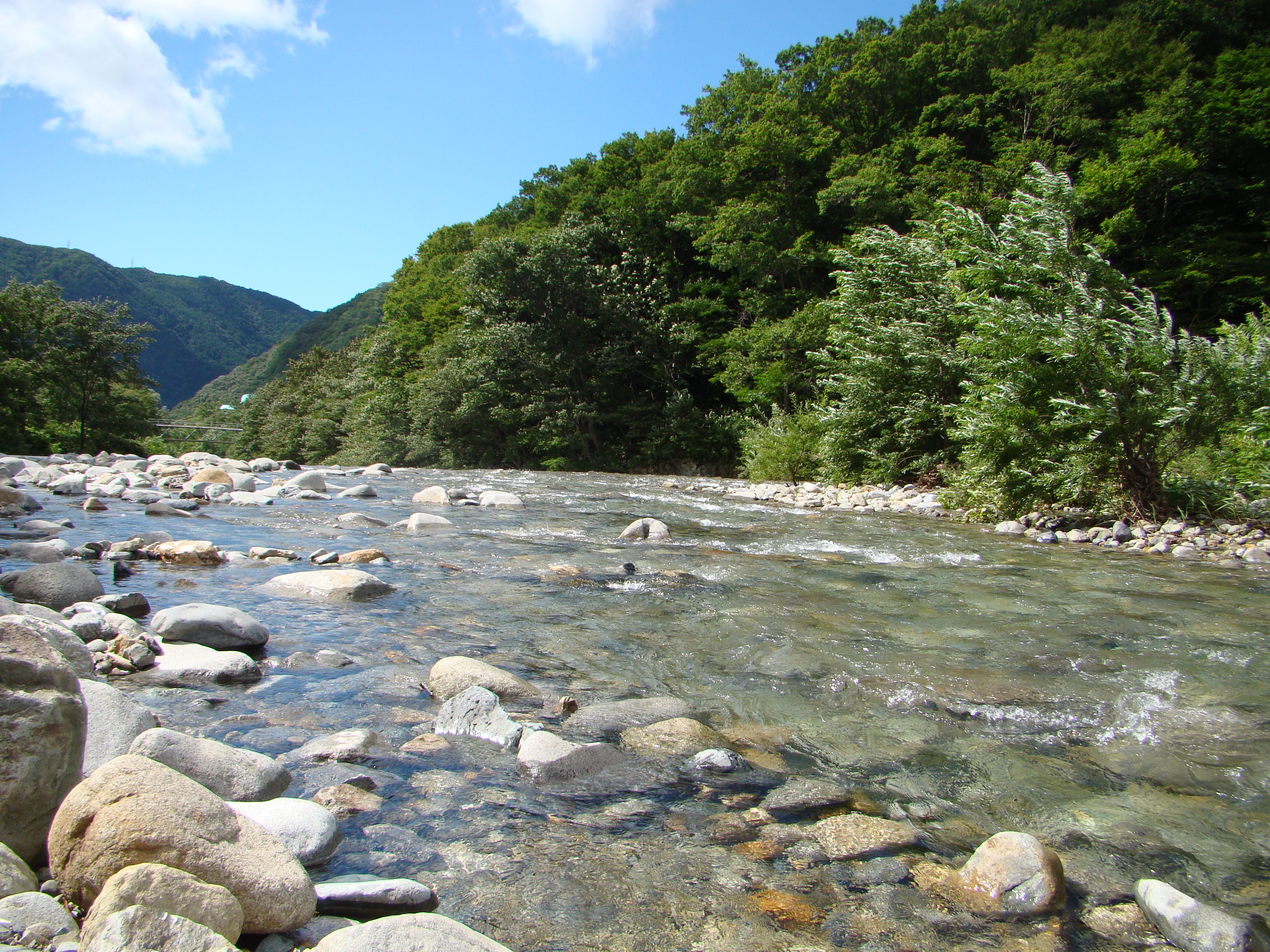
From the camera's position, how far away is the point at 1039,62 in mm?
27781

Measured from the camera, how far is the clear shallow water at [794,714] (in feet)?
7.66

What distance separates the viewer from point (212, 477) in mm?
16375

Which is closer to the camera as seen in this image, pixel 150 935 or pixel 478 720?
pixel 150 935

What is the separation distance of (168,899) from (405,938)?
1.91ft

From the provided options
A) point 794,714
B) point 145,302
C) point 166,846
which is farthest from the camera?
point 145,302

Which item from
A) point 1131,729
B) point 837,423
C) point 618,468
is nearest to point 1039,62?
point 837,423

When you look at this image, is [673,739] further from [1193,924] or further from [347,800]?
[1193,924]

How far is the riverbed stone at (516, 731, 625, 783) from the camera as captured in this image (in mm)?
3123

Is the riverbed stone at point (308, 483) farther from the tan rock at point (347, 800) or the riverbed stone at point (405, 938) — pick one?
the riverbed stone at point (405, 938)

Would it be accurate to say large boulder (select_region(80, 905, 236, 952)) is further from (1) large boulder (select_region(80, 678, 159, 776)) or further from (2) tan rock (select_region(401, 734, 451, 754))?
(2) tan rock (select_region(401, 734, 451, 754))

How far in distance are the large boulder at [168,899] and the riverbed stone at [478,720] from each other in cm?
162

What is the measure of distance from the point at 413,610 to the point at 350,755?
273 centimetres

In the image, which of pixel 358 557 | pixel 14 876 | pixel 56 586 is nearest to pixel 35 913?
pixel 14 876

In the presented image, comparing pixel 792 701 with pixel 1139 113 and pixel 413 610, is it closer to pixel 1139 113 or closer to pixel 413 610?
pixel 413 610
